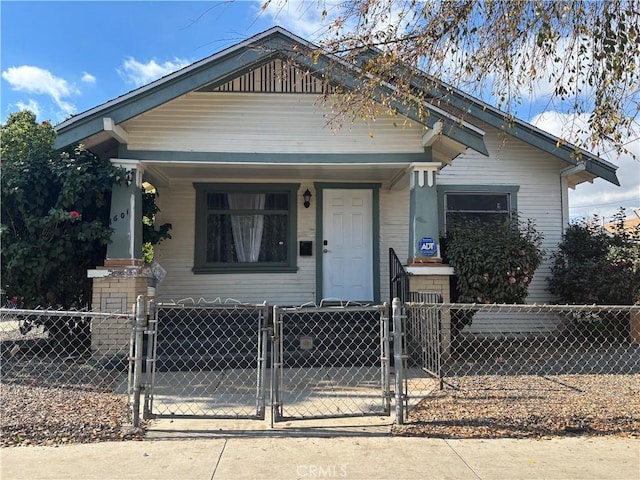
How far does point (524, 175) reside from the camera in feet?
32.6

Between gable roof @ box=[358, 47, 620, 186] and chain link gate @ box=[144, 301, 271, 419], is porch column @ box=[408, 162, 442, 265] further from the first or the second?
chain link gate @ box=[144, 301, 271, 419]

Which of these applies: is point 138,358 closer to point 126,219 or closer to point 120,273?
point 120,273

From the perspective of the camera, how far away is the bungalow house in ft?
23.9

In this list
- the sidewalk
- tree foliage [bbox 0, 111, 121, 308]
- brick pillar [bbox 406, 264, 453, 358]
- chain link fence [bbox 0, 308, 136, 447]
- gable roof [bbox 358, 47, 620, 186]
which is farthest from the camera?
gable roof [bbox 358, 47, 620, 186]

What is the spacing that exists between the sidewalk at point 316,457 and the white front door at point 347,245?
5.08m

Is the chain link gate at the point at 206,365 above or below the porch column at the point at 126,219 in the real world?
below

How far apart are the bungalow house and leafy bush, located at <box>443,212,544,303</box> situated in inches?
17.1

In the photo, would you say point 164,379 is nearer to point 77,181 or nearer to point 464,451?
point 77,181

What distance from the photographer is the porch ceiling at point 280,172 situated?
7922 millimetres

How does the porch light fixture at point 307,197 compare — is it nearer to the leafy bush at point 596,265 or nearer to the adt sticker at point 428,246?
the adt sticker at point 428,246

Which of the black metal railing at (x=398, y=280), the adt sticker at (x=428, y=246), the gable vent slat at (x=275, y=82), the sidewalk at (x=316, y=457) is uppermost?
the gable vent slat at (x=275, y=82)

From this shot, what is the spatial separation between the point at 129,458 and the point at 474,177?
8.12 m

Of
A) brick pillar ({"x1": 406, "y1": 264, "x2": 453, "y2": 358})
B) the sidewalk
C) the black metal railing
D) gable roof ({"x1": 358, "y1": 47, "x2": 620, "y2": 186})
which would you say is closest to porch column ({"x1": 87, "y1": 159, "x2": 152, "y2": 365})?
the sidewalk

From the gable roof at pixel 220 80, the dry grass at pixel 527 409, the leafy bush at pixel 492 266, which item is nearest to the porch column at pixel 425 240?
the leafy bush at pixel 492 266
